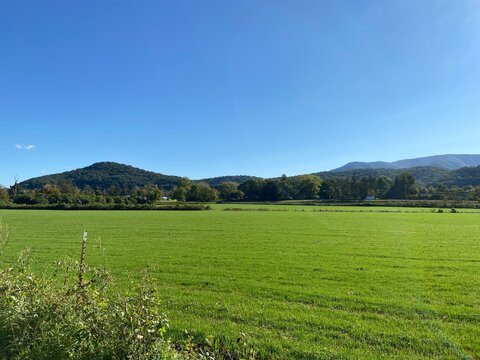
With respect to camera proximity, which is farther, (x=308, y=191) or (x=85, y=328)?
(x=308, y=191)

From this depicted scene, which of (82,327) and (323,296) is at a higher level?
(82,327)

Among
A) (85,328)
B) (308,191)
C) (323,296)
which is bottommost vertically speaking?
(323,296)

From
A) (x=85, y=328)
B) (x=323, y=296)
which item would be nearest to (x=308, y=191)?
(x=323, y=296)

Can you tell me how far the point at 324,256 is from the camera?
2020 centimetres

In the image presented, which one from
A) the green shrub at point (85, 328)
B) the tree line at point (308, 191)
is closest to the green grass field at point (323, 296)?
the green shrub at point (85, 328)

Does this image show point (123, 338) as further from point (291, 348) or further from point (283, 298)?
point (283, 298)

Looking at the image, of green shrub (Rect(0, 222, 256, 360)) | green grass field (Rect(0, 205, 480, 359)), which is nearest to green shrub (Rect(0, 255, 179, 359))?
green shrub (Rect(0, 222, 256, 360))

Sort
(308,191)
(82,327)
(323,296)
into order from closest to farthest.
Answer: (82,327) → (323,296) → (308,191)

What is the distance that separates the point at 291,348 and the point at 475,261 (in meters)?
16.6

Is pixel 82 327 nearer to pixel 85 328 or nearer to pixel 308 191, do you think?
pixel 85 328

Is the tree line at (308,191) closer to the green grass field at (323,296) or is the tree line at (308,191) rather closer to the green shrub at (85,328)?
the green grass field at (323,296)

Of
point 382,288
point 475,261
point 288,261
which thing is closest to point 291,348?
point 382,288

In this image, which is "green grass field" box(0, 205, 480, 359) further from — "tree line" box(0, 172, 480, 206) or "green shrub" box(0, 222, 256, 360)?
"tree line" box(0, 172, 480, 206)

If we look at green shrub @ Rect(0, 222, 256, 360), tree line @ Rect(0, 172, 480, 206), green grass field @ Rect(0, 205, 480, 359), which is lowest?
green grass field @ Rect(0, 205, 480, 359)
